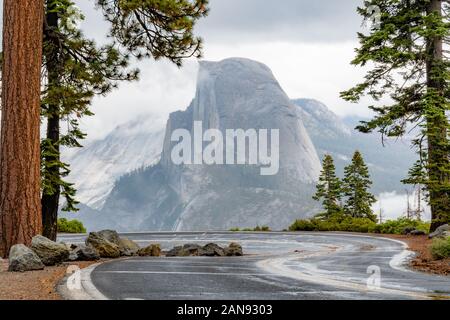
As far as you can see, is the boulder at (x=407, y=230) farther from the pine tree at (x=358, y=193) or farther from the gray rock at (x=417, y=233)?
the pine tree at (x=358, y=193)

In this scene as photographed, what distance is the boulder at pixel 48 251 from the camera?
10672mm

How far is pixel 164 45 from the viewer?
56.2 feet

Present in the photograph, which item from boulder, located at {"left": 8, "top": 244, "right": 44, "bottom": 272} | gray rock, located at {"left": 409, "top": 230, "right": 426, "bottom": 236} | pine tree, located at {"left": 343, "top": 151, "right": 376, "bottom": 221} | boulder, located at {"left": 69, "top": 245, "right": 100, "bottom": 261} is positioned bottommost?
gray rock, located at {"left": 409, "top": 230, "right": 426, "bottom": 236}

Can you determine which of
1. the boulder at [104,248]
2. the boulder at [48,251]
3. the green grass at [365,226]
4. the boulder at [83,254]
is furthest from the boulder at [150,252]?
the green grass at [365,226]

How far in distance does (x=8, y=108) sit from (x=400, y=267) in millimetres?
9376

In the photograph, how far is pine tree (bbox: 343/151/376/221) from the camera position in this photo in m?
43.9

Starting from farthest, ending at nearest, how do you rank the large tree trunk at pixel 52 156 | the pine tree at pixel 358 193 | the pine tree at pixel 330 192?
the pine tree at pixel 358 193 < the pine tree at pixel 330 192 < the large tree trunk at pixel 52 156

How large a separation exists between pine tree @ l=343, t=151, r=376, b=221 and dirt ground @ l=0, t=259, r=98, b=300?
121ft

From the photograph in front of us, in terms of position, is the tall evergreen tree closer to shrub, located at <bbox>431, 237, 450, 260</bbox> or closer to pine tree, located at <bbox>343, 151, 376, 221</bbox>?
shrub, located at <bbox>431, 237, 450, 260</bbox>

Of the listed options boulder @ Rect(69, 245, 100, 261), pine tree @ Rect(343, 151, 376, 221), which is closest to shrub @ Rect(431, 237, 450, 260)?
boulder @ Rect(69, 245, 100, 261)

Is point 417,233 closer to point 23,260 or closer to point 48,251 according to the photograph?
point 48,251

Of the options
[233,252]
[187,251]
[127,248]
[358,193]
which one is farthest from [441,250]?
[358,193]

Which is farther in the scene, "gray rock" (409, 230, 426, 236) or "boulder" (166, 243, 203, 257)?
"gray rock" (409, 230, 426, 236)

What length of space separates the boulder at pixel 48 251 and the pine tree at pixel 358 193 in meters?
35.7
